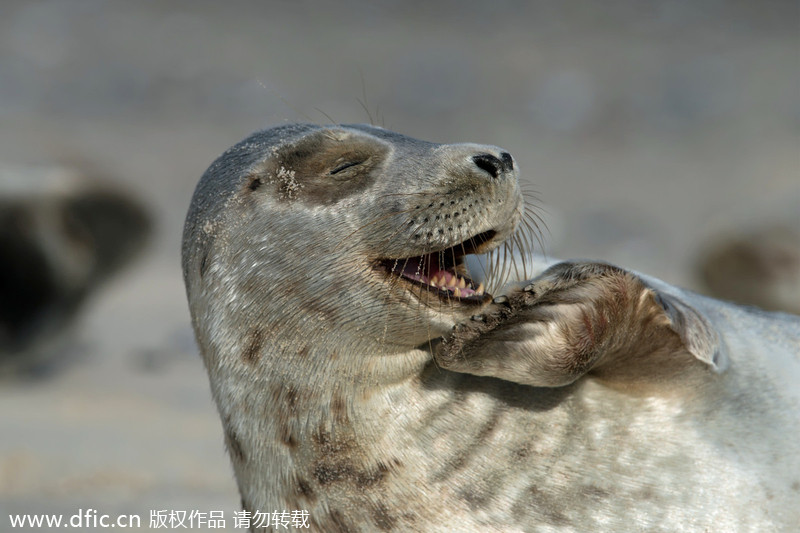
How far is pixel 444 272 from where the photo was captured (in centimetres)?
322

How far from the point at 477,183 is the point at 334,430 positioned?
3.00 feet

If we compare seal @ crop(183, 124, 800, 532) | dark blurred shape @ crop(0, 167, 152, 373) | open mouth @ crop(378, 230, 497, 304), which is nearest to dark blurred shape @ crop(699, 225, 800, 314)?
dark blurred shape @ crop(0, 167, 152, 373)

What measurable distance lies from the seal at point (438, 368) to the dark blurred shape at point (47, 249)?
254 inches

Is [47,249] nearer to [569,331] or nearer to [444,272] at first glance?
[444,272]

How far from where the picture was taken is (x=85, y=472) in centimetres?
664

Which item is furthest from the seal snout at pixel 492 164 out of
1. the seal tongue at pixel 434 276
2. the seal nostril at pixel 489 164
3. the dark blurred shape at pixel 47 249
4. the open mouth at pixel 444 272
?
the dark blurred shape at pixel 47 249

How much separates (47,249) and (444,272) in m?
7.28

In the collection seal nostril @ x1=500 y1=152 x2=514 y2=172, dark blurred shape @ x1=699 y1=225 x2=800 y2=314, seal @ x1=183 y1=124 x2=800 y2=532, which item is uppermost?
seal nostril @ x1=500 y1=152 x2=514 y2=172

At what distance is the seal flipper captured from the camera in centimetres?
311

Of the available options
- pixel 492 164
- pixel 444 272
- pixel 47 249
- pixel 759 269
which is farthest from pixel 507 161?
pixel 759 269

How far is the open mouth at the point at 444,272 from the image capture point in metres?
3.09

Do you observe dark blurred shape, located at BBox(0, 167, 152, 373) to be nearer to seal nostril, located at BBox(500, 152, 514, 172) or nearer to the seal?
the seal

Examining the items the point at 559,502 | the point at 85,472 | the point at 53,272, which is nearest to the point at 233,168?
the point at 559,502

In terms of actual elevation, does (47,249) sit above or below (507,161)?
below
